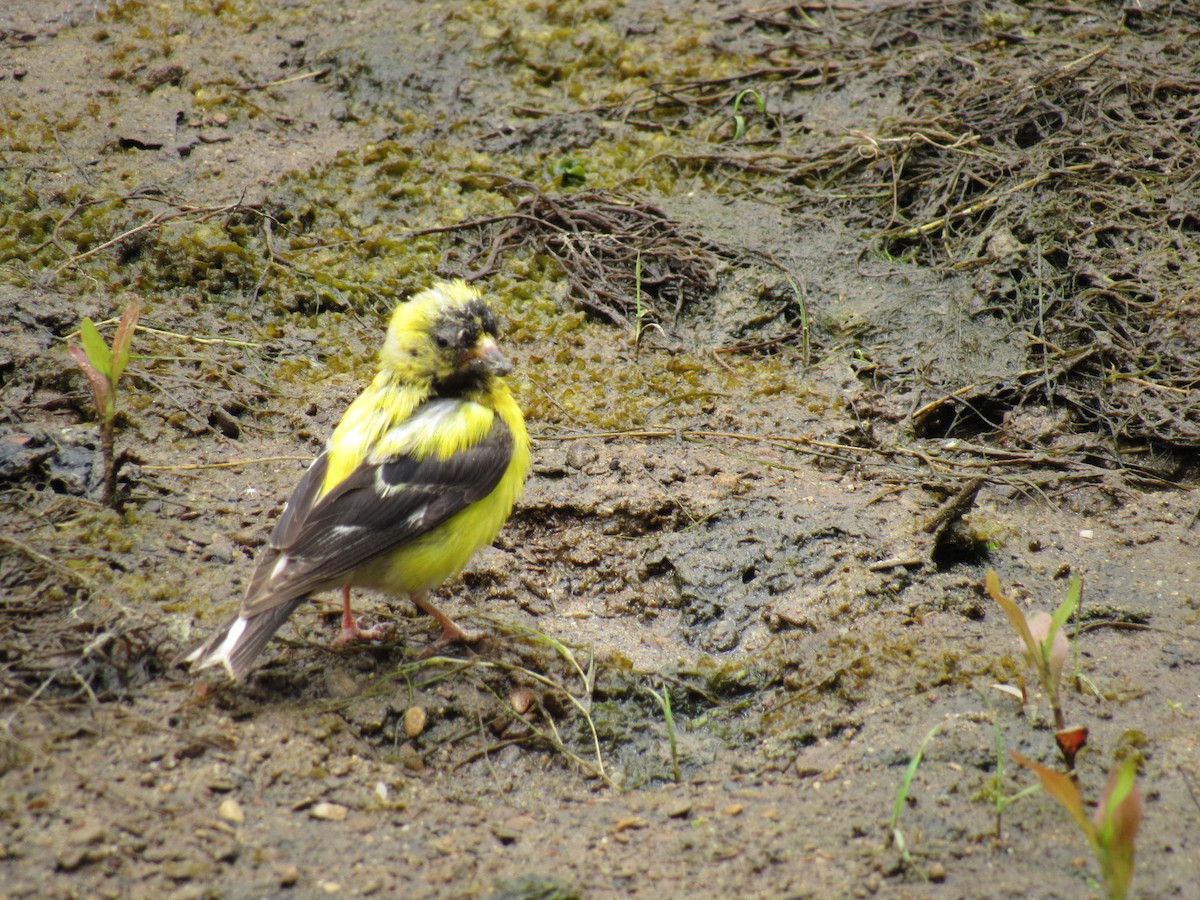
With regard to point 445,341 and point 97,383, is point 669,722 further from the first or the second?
point 97,383

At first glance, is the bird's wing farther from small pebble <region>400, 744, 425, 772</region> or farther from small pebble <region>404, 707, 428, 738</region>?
small pebble <region>400, 744, 425, 772</region>

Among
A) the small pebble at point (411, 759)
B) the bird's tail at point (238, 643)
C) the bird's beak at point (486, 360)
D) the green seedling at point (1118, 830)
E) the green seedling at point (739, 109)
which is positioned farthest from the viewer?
the green seedling at point (739, 109)

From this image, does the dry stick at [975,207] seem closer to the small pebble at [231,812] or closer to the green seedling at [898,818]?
the green seedling at [898,818]

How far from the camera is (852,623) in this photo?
445 cm

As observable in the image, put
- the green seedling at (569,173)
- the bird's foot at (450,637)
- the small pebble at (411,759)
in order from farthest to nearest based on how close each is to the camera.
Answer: the green seedling at (569,173)
the bird's foot at (450,637)
the small pebble at (411,759)

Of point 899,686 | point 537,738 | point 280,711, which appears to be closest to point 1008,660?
point 899,686

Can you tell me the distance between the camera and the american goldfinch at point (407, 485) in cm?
397

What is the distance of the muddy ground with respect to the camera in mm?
3398

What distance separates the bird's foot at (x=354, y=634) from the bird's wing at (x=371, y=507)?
0.46 metres

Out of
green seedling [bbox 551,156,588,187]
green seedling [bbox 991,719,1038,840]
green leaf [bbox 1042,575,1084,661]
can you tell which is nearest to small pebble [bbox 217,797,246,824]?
green seedling [bbox 991,719,1038,840]

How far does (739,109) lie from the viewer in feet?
25.3

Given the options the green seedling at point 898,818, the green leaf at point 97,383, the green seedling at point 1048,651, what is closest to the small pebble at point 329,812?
the green seedling at point 898,818

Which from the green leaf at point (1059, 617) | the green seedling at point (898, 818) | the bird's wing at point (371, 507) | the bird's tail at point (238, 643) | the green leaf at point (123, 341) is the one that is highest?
the green leaf at point (123, 341)

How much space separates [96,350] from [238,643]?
4.22 ft
